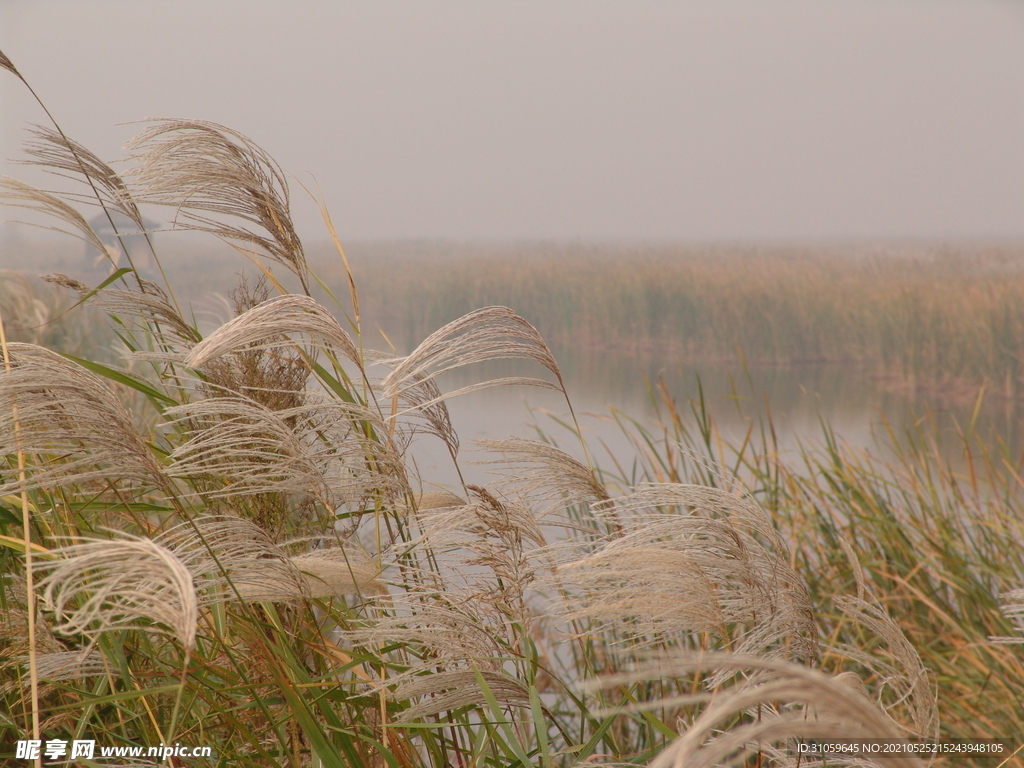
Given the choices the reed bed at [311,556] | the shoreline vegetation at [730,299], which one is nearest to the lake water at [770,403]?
the shoreline vegetation at [730,299]

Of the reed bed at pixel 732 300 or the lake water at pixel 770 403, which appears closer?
the lake water at pixel 770 403

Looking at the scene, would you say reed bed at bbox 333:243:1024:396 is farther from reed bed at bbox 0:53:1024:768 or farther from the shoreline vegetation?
reed bed at bbox 0:53:1024:768

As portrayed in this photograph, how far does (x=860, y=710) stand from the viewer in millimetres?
292

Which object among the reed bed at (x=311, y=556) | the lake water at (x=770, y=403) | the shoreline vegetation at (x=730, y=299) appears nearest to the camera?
the reed bed at (x=311, y=556)

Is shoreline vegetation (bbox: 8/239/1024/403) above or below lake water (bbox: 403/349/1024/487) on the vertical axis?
above

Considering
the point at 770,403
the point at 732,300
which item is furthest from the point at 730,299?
the point at 770,403

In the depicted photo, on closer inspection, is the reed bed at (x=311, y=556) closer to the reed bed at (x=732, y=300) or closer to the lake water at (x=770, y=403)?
the lake water at (x=770, y=403)

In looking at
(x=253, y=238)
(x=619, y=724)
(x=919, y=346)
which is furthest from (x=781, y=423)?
(x=253, y=238)

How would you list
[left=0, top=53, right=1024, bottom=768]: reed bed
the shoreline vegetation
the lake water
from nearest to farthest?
[left=0, top=53, right=1024, bottom=768]: reed bed < the lake water < the shoreline vegetation

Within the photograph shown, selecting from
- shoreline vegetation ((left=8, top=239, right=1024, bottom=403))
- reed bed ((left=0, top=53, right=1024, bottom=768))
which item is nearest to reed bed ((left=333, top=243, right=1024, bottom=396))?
shoreline vegetation ((left=8, top=239, right=1024, bottom=403))

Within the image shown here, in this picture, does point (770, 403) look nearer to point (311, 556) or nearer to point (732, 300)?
point (732, 300)

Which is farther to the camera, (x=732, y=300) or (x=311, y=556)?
(x=732, y=300)

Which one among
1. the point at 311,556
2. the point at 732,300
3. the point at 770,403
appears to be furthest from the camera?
the point at 732,300

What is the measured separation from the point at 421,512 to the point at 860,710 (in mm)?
548
